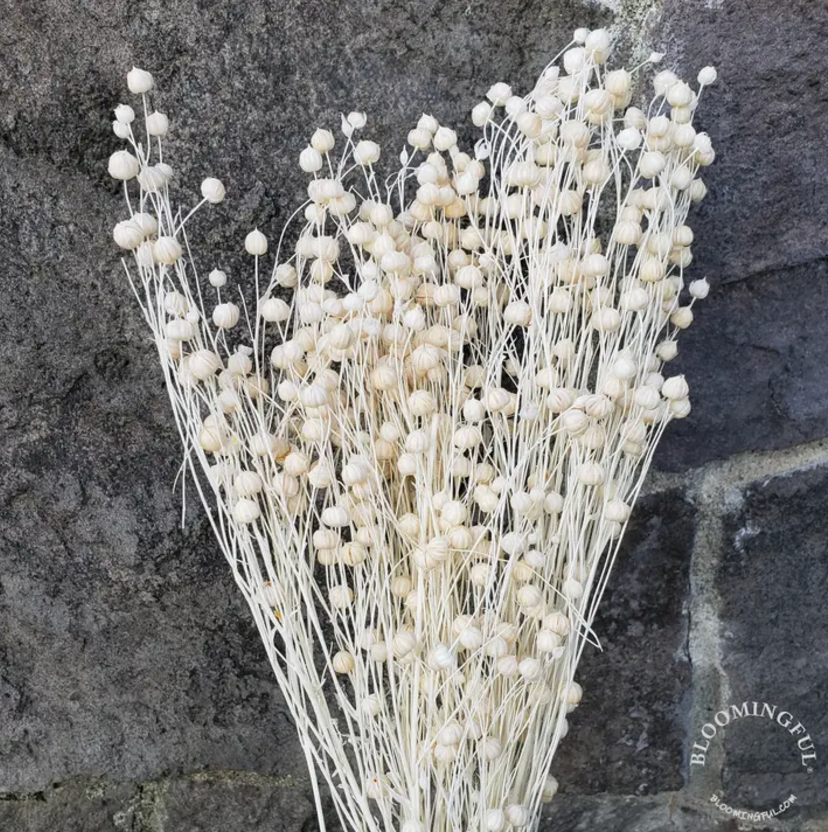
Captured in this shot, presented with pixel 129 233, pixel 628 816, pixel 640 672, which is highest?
pixel 129 233

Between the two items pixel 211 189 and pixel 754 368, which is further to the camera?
pixel 754 368

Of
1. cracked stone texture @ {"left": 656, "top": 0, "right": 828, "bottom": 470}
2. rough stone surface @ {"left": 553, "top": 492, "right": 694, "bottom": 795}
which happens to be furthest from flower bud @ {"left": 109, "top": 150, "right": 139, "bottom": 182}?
rough stone surface @ {"left": 553, "top": 492, "right": 694, "bottom": 795}

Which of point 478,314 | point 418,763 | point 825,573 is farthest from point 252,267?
point 825,573

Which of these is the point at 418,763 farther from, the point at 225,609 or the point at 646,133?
the point at 646,133

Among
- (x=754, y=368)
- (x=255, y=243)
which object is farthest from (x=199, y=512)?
(x=754, y=368)

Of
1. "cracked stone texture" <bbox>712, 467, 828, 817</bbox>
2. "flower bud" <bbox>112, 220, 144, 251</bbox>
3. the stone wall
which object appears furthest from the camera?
"cracked stone texture" <bbox>712, 467, 828, 817</bbox>

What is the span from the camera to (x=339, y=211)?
0.77m

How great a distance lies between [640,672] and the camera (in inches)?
41.1

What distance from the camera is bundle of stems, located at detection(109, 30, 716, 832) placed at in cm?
76

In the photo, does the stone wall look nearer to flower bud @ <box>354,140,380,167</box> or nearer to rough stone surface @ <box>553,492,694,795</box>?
rough stone surface @ <box>553,492,694,795</box>

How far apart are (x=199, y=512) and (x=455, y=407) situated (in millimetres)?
317

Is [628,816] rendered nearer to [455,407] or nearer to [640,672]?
[640,672]

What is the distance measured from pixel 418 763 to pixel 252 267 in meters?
0.45

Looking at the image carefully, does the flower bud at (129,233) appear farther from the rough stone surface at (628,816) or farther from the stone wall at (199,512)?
the rough stone surface at (628,816)
